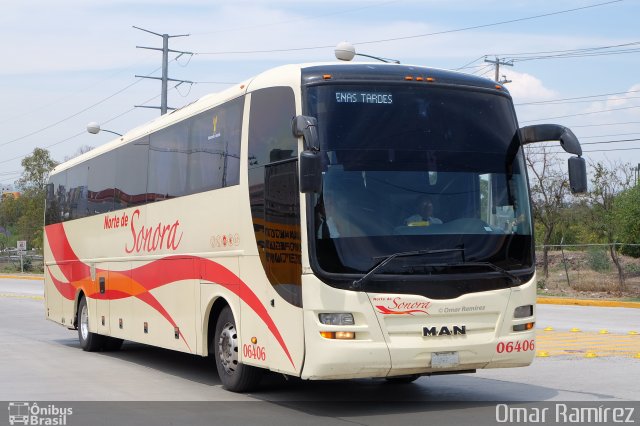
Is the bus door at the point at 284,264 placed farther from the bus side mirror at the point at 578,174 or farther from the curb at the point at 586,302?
the curb at the point at 586,302

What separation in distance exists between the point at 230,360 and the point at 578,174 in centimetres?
451

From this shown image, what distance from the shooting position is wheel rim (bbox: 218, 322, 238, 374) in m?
11.5

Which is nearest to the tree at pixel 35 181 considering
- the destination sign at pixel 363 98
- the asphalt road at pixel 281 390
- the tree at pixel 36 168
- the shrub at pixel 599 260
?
the tree at pixel 36 168

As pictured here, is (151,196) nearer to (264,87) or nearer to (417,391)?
(264,87)

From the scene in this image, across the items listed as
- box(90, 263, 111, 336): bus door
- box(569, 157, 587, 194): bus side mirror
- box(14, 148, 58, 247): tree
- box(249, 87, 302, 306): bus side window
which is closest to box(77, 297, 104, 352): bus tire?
box(90, 263, 111, 336): bus door

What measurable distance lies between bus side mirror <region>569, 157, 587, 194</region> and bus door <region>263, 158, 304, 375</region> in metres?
2.93

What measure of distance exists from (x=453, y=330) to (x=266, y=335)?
6.62 feet

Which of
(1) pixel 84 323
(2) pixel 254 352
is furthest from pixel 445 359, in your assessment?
(1) pixel 84 323

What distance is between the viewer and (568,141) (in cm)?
1038

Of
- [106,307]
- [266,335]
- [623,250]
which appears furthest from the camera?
[623,250]

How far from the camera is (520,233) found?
10.4m

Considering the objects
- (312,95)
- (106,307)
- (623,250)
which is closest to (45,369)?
(106,307)

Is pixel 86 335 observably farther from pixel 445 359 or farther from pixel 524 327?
pixel 524 327

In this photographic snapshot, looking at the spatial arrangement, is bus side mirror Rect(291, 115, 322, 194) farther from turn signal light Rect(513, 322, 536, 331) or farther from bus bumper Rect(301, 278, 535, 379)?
turn signal light Rect(513, 322, 536, 331)
